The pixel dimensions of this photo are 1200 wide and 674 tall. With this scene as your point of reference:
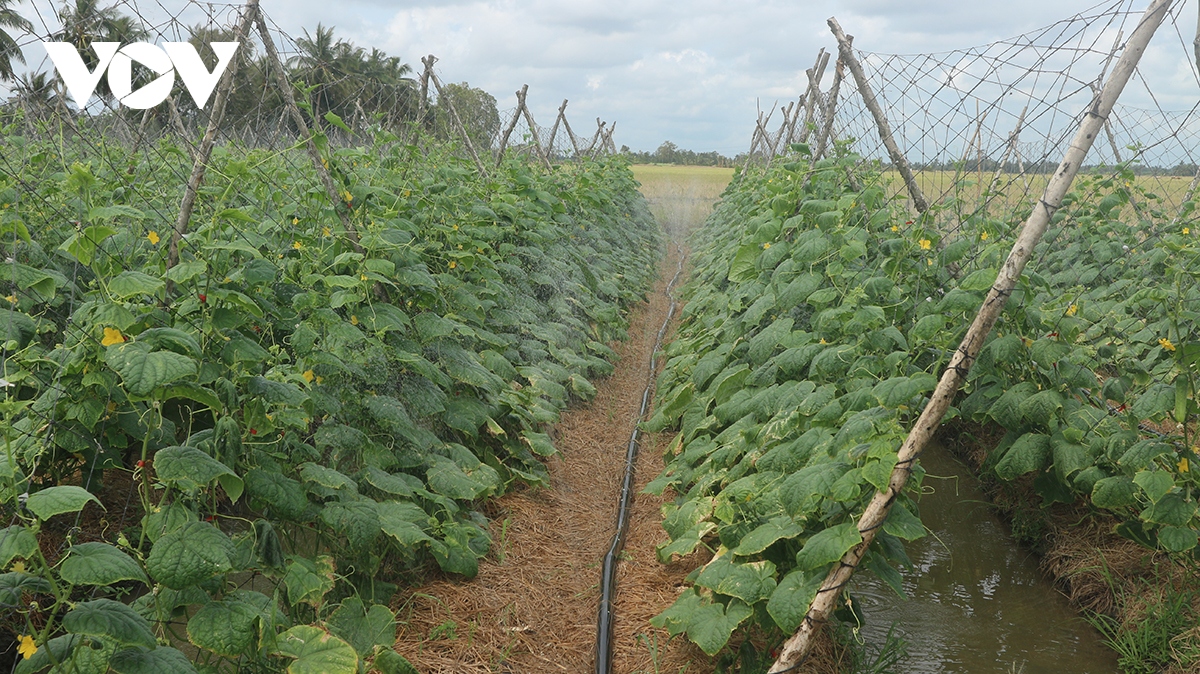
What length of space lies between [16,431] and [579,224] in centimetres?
749

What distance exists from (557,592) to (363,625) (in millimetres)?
1093

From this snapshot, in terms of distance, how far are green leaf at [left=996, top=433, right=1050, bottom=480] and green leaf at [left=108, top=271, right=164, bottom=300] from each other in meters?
3.53

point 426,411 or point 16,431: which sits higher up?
point 16,431

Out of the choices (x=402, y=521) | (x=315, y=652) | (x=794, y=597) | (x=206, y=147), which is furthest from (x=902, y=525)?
(x=206, y=147)

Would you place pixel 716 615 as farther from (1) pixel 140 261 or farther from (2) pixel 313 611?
(1) pixel 140 261

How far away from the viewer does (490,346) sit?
5.35m

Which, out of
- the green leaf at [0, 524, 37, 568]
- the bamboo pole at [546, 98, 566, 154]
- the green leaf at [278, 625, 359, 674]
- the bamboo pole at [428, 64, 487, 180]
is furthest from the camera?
the bamboo pole at [546, 98, 566, 154]

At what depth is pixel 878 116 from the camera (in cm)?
482

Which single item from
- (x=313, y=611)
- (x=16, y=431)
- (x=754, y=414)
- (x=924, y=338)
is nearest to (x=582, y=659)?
(x=313, y=611)

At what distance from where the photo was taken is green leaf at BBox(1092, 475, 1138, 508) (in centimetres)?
336

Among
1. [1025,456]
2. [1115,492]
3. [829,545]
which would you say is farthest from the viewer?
[1025,456]

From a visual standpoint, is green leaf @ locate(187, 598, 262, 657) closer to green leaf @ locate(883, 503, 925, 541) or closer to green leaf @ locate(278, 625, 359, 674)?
green leaf @ locate(278, 625, 359, 674)

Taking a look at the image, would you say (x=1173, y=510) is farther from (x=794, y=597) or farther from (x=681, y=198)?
(x=681, y=198)

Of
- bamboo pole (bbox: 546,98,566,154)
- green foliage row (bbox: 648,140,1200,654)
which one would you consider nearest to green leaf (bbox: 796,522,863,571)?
green foliage row (bbox: 648,140,1200,654)
